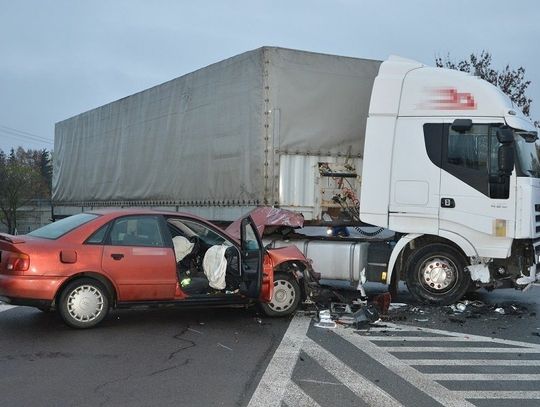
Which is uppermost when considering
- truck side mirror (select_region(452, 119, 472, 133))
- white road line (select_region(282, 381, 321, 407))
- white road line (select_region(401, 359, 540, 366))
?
truck side mirror (select_region(452, 119, 472, 133))

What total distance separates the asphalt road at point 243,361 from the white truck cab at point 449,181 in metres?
0.86

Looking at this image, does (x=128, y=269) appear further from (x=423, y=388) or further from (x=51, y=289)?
(x=423, y=388)

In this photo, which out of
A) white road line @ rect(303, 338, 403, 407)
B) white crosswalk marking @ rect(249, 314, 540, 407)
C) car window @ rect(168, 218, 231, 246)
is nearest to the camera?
white road line @ rect(303, 338, 403, 407)

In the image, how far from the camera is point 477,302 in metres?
9.37

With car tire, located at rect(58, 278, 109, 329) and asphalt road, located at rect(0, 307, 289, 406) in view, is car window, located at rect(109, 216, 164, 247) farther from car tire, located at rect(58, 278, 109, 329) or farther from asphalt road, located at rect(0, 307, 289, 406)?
asphalt road, located at rect(0, 307, 289, 406)

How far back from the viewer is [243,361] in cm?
579

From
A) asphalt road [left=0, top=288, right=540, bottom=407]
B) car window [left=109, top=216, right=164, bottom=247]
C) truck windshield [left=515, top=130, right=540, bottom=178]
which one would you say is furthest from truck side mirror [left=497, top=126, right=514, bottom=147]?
car window [left=109, top=216, right=164, bottom=247]

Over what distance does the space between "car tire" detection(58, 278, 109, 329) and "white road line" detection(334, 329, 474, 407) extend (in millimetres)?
2938

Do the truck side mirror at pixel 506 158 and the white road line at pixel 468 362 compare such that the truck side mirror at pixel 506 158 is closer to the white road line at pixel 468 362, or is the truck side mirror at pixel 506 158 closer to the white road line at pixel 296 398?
the white road line at pixel 468 362

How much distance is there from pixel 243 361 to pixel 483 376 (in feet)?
7.61

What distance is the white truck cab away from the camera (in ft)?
27.7

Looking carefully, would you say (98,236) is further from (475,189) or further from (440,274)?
(475,189)

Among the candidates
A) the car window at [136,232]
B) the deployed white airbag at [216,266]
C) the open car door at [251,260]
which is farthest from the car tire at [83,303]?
the open car door at [251,260]

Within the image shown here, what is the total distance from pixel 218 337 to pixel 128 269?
1375 millimetres
